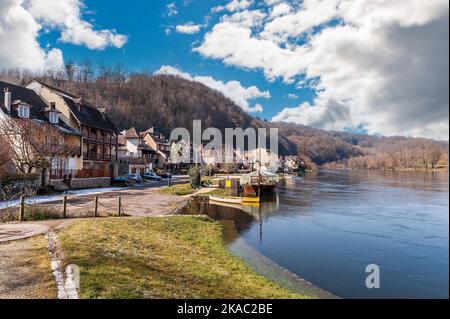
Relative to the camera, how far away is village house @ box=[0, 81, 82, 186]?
2845cm

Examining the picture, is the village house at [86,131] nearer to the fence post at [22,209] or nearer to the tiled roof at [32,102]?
the tiled roof at [32,102]

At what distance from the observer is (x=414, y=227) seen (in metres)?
22.1

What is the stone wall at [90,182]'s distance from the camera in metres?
34.1

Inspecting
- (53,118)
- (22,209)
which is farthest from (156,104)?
(22,209)

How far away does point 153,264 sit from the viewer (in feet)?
33.8

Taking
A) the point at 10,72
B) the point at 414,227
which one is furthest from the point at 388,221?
the point at 10,72

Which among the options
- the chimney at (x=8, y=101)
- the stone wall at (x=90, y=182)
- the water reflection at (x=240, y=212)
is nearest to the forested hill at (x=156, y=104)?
the stone wall at (x=90, y=182)

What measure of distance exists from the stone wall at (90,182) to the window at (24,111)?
8347mm

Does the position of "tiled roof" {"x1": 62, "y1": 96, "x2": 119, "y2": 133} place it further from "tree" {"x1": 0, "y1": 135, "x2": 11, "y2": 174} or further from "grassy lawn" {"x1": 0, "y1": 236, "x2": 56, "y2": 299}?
"grassy lawn" {"x1": 0, "y1": 236, "x2": 56, "y2": 299}

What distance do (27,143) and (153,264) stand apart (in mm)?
25062

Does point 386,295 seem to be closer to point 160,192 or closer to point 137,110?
point 160,192

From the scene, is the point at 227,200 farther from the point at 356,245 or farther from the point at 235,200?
the point at 356,245

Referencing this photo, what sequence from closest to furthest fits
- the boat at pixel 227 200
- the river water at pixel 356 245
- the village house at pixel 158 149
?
the river water at pixel 356 245 < the boat at pixel 227 200 < the village house at pixel 158 149

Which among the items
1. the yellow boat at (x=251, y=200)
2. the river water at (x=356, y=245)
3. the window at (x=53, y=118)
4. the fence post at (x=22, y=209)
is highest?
the window at (x=53, y=118)
